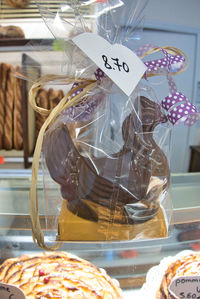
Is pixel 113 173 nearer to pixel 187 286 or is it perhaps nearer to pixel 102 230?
pixel 102 230

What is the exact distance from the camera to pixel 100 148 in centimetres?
45

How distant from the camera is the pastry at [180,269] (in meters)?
0.46

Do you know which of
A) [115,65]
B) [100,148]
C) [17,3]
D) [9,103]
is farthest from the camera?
[17,3]

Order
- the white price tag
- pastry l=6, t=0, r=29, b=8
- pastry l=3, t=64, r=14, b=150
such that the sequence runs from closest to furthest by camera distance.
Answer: the white price tag < pastry l=3, t=64, r=14, b=150 < pastry l=6, t=0, r=29, b=8

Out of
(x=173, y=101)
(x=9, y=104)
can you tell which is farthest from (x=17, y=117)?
(x=173, y=101)

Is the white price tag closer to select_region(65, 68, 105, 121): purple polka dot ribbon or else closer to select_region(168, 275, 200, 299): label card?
select_region(65, 68, 105, 121): purple polka dot ribbon

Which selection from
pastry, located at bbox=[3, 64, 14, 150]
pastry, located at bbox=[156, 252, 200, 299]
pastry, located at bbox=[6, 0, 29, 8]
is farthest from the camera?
pastry, located at bbox=[6, 0, 29, 8]

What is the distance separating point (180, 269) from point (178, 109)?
0.30 meters

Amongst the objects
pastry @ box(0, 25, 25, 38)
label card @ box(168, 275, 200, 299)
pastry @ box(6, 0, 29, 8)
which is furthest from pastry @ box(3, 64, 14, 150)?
label card @ box(168, 275, 200, 299)

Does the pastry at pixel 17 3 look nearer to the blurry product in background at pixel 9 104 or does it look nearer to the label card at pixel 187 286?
the blurry product in background at pixel 9 104

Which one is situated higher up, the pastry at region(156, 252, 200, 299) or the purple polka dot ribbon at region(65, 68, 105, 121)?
the purple polka dot ribbon at region(65, 68, 105, 121)

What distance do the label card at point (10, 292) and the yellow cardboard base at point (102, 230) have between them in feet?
0.29

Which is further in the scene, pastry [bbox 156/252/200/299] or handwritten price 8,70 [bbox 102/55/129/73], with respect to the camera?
pastry [bbox 156/252/200/299]

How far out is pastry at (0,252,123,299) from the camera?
414 millimetres
